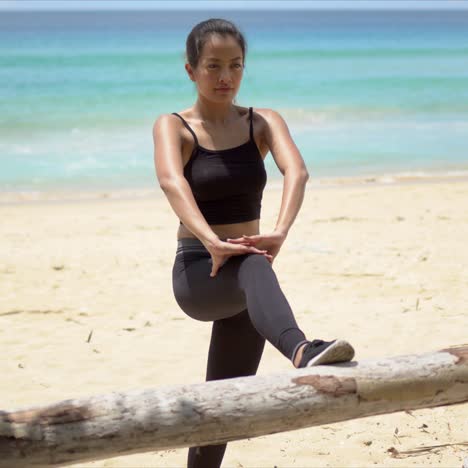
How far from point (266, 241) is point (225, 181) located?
0.31 metres

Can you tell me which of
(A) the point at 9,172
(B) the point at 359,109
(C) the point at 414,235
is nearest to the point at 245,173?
(C) the point at 414,235

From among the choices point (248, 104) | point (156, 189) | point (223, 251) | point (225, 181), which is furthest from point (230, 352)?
point (248, 104)

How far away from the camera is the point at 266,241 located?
3252 millimetres

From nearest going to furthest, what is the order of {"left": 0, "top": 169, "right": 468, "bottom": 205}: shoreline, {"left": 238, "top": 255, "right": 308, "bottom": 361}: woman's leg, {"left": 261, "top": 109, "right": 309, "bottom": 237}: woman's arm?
1. {"left": 238, "top": 255, "right": 308, "bottom": 361}: woman's leg
2. {"left": 261, "top": 109, "right": 309, "bottom": 237}: woman's arm
3. {"left": 0, "top": 169, "right": 468, "bottom": 205}: shoreline

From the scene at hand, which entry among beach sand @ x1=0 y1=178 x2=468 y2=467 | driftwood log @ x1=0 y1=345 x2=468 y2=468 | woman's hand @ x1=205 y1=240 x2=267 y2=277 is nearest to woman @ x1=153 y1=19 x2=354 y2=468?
woman's hand @ x1=205 y1=240 x2=267 y2=277

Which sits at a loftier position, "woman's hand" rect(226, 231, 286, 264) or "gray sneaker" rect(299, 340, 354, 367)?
"woman's hand" rect(226, 231, 286, 264)

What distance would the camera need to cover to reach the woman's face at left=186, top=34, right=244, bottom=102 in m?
3.43

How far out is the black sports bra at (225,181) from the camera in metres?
3.40

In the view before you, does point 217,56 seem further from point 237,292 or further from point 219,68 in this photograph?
point 237,292

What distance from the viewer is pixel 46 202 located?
12.8 m

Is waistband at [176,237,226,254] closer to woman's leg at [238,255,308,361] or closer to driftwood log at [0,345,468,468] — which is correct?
woman's leg at [238,255,308,361]

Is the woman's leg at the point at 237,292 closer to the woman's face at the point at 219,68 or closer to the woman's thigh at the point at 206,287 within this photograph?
the woman's thigh at the point at 206,287

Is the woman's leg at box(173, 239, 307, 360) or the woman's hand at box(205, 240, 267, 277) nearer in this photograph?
the woman's leg at box(173, 239, 307, 360)

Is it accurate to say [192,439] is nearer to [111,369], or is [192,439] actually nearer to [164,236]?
[111,369]
